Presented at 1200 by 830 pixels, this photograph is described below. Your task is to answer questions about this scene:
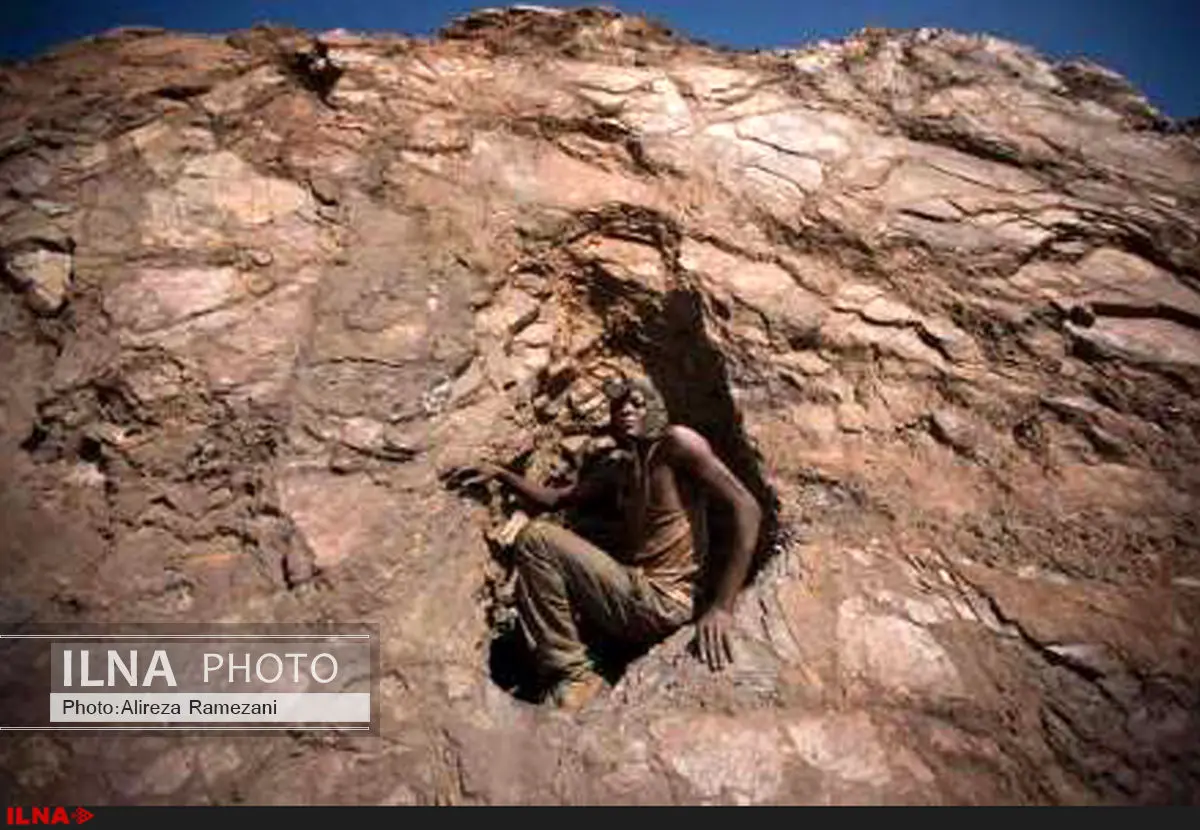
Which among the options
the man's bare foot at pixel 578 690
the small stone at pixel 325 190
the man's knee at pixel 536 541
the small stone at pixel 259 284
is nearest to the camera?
the man's bare foot at pixel 578 690

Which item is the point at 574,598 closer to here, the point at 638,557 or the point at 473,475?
the point at 638,557

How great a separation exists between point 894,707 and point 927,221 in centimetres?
237

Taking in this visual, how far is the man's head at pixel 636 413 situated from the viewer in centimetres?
381

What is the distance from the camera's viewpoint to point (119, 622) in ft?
10.6

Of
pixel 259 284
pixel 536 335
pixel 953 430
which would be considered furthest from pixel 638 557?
pixel 259 284

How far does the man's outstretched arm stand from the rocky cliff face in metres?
0.08

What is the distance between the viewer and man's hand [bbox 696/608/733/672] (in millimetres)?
3318

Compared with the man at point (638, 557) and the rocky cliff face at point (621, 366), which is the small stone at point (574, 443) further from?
the man at point (638, 557)

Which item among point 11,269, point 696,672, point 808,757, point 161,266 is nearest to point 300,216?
point 161,266

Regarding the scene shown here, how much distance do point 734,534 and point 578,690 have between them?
872 millimetres

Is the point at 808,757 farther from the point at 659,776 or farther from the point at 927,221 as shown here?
the point at 927,221

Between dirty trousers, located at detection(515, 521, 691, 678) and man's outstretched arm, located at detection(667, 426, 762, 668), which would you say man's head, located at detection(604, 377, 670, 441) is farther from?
dirty trousers, located at detection(515, 521, 691, 678)
